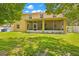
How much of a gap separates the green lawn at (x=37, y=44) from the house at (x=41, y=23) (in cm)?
11

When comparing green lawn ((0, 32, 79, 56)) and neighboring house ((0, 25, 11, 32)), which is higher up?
neighboring house ((0, 25, 11, 32))

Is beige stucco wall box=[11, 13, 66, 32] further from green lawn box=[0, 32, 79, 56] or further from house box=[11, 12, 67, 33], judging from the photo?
green lawn box=[0, 32, 79, 56]

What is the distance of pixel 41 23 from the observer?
567cm

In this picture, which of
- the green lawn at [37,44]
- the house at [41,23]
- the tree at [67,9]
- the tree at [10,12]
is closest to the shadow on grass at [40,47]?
the green lawn at [37,44]

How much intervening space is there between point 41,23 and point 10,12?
73 centimetres

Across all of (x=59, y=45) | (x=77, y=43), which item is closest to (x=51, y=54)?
(x=59, y=45)

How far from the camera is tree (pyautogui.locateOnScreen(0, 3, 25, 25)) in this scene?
5.55 metres

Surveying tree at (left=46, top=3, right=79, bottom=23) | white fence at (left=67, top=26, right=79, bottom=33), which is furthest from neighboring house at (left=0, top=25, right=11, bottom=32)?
white fence at (left=67, top=26, right=79, bottom=33)

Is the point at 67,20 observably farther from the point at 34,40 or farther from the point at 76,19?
the point at 34,40

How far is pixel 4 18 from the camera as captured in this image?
564cm

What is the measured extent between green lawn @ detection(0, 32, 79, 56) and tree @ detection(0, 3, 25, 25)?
1.02 feet

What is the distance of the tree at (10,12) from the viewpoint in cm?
555

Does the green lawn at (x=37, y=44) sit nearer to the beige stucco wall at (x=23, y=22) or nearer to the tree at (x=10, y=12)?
the beige stucco wall at (x=23, y=22)

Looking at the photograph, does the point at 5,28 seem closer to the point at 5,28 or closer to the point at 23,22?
the point at 5,28
